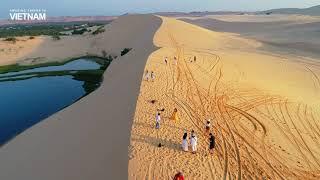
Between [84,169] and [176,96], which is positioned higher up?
[176,96]

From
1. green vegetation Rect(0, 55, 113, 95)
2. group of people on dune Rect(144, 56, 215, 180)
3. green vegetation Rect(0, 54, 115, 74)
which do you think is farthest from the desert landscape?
green vegetation Rect(0, 54, 115, 74)

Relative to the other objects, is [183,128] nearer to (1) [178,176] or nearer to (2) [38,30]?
(1) [178,176]

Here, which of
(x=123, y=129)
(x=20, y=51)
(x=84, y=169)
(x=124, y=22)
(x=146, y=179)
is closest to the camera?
(x=146, y=179)

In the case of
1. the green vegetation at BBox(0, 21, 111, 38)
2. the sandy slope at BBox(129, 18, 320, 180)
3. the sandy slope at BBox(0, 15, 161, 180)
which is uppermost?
the sandy slope at BBox(129, 18, 320, 180)

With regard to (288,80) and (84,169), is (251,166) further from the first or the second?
(288,80)

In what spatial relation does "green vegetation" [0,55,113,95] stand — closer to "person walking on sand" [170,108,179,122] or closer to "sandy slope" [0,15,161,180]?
"sandy slope" [0,15,161,180]

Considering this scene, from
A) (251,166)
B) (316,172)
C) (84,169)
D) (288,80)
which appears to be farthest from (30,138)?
(288,80)
